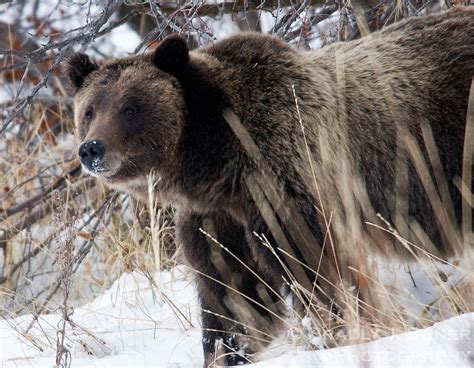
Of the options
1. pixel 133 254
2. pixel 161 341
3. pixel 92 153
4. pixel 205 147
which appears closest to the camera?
pixel 92 153

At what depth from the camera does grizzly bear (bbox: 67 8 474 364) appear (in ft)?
14.8

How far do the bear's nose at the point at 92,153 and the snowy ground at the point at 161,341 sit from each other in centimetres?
99

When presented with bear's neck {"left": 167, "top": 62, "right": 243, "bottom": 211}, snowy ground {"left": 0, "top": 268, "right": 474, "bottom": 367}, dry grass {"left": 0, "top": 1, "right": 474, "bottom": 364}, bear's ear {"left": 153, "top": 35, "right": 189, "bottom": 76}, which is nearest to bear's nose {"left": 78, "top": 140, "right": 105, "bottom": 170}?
dry grass {"left": 0, "top": 1, "right": 474, "bottom": 364}

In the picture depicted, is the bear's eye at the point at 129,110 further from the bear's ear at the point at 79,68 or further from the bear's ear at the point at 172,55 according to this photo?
the bear's ear at the point at 79,68

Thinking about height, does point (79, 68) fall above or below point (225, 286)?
above

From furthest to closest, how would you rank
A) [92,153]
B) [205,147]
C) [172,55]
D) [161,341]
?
[161,341], [172,55], [205,147], [92,153]

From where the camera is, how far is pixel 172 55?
486cm

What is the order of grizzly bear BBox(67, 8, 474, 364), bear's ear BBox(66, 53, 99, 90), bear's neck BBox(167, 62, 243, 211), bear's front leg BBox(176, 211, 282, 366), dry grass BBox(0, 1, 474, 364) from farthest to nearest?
bear's ear BBox(66, 53, 99, 90)
bear's front leg BBox(176, 211, 282, 366)
bear's neck BBox(167, 62, 243, 211)
grizzly bear BBox(67, 8, 474, 364)
dry grass BBox(0, 1, 474, 364)

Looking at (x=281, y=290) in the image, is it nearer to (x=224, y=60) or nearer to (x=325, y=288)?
(x=325, y=288)

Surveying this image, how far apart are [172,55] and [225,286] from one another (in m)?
1.38

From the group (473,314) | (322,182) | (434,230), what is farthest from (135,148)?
(473,314)

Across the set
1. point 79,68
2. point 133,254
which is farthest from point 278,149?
point 133,254

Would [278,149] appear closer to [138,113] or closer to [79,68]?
[138,113]

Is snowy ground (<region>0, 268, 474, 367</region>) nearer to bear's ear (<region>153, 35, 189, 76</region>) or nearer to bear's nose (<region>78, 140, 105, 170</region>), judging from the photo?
bear's nose (<region>78, 140, 105, 170</region>)
